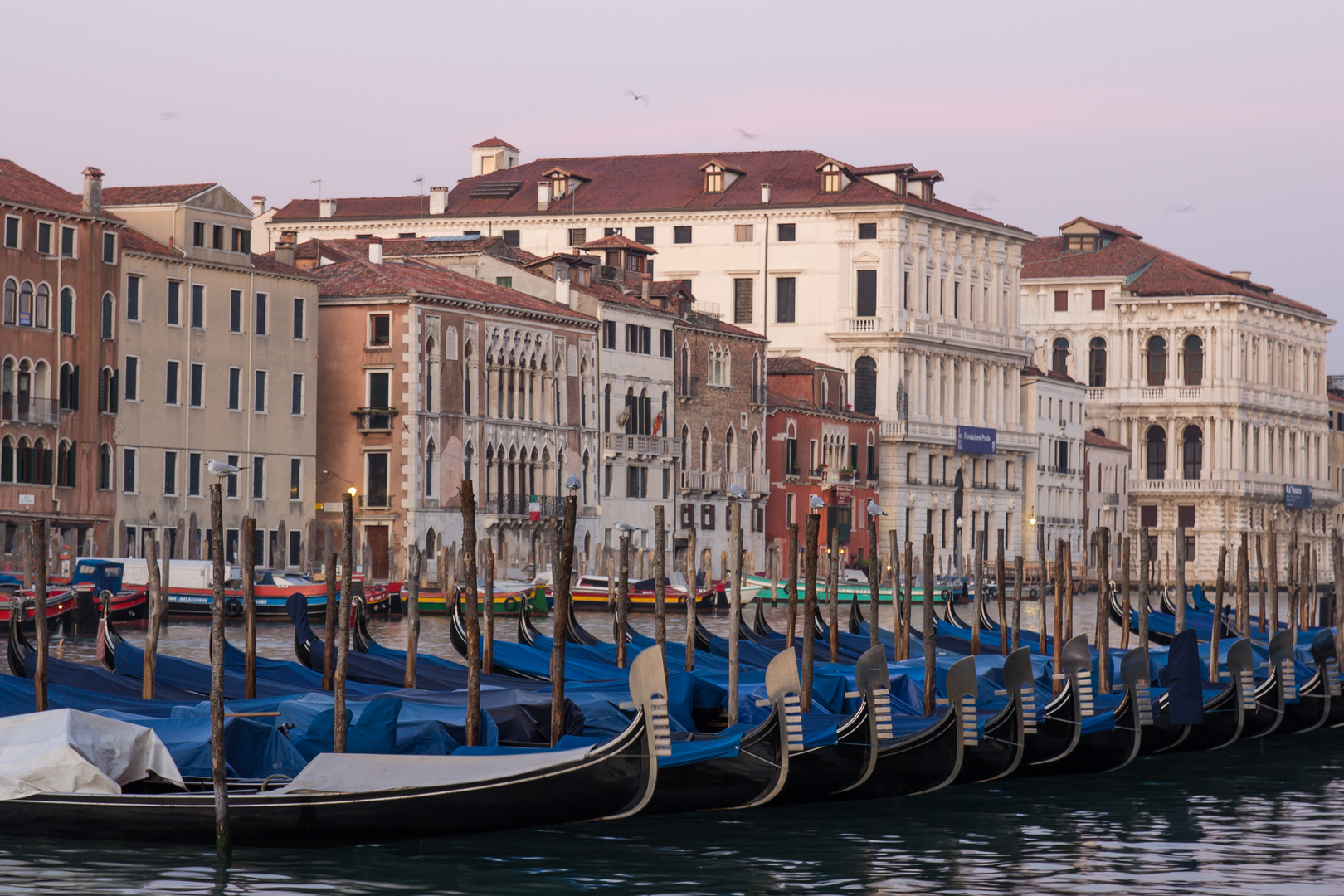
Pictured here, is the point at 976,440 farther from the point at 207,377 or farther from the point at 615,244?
the point at 207,377

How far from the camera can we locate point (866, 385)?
59.8 metres

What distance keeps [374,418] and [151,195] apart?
5.60 metres

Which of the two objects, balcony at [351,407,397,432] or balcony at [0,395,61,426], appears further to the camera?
balcony at [351,407,397,432]

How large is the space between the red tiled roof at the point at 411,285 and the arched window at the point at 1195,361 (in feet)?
97.9

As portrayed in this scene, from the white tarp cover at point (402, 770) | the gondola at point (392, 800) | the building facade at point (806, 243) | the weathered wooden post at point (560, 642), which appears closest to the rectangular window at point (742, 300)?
the building facade at point (806, 243)

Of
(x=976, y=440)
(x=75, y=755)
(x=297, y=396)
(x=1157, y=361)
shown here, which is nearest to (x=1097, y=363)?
(x=1157, y=361)

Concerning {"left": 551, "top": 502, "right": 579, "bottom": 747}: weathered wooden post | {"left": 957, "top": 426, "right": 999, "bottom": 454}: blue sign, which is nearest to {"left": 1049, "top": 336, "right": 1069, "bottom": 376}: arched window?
{"left": 957, "top": 426, "right": 999, "bottom": 454}: blue sign

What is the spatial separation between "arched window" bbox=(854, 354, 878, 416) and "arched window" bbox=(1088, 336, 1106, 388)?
14.1m

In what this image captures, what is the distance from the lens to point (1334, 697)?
2272 cm

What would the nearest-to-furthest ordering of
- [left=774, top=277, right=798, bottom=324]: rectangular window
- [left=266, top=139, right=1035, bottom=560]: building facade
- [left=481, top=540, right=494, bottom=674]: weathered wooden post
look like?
[left=481, top=540, right=494, bottom=674]: weathered wooden post, [left=266, top=139, right=1035, bottom=560]: building facade, [left=774, top=277, right=798, bottom=324]: rectangular window

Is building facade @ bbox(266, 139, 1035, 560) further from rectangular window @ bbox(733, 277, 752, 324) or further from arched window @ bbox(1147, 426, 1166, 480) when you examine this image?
arched window @ bbox(1147, 426, 1166, 480)

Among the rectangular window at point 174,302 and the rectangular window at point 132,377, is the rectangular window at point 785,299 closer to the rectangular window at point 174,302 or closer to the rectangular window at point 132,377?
the rectangular window at point 174,302

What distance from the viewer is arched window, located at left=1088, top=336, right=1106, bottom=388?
7181 cm

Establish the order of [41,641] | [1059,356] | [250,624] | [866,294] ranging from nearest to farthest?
[41,641] < [250,624] < [866,294] < [1059,356]
